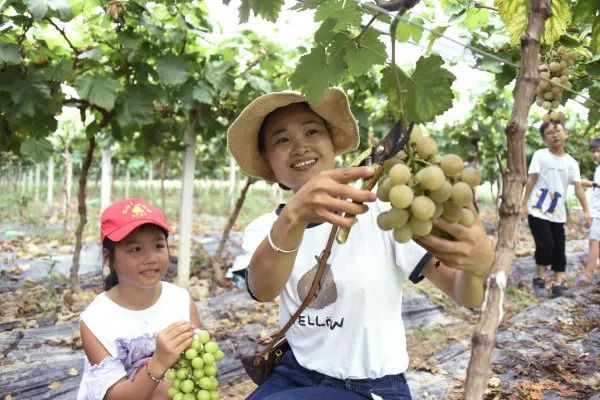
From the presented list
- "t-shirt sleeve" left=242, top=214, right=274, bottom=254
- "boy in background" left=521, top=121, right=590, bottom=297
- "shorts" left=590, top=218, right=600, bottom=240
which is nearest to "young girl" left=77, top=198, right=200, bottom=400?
"t-shirt sleeve" left=242, top=214, right=274, bottom=254

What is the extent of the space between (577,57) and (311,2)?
157cm

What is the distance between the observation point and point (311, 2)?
1165 mm

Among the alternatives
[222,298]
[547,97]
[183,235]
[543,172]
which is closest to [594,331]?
[543,172]

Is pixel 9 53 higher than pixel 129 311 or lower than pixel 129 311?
higher

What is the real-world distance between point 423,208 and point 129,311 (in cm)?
160

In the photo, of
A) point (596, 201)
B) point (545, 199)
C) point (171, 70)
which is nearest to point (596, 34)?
point (171, 70)

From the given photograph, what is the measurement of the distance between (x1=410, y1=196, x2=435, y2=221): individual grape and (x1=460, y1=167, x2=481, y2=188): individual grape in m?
0.10

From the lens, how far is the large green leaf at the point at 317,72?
3.88 feet

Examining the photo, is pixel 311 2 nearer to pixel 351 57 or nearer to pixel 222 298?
pixel 351 57

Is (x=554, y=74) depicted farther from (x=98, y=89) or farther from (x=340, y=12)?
(x=98, y=89)

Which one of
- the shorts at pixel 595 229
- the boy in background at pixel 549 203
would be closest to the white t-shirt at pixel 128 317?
the boy in background at pixel 549 203

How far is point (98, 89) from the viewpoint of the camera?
336 centimetres

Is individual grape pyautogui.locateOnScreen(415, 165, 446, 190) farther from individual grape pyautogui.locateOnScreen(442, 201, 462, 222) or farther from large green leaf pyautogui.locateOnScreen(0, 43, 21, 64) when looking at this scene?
large green leaf pyautogui.locateOnScreen(0, 43, 21, 64)

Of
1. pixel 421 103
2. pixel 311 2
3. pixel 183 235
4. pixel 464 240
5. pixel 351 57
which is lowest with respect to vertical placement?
pixel 183 235
